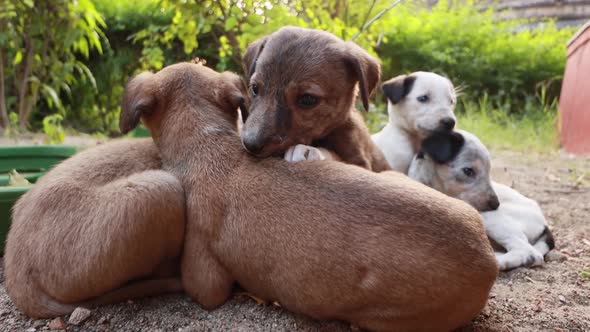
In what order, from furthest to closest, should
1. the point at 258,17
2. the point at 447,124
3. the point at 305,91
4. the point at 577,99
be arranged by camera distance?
the point at 577,99 < the point at 258,17 < the point at 447,124 < the point at 305,91

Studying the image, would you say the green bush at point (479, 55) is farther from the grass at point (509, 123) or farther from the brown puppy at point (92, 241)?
the brown puppy at point (92, 241)

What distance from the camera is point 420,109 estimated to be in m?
4.01

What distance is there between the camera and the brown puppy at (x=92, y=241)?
2.36 metres

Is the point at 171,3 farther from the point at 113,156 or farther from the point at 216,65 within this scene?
the point at 216,65

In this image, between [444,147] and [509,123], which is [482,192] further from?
[509,123]

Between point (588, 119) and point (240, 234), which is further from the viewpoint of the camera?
point (588, 119)

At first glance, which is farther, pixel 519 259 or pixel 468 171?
pixel 468 171

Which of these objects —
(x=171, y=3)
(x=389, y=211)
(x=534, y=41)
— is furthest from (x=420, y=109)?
(x=534, y=41)

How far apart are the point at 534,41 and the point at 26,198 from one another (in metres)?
11.4

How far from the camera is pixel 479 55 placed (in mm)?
11312

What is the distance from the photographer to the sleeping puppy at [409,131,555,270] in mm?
3361

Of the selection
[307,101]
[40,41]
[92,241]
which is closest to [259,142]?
[307,101]

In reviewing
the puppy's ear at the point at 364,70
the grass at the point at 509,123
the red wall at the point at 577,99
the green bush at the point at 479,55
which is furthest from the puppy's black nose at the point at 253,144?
the green bush at the point at 479,55

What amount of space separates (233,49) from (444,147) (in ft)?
10.7
